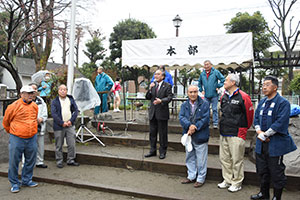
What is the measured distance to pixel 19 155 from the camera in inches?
155

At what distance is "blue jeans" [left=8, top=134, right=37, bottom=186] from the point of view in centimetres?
388

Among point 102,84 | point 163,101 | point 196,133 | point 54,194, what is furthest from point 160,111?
point 102,84

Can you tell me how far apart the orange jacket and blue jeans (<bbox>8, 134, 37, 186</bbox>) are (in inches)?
4.6

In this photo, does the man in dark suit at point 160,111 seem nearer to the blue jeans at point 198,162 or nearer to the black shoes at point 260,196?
the blue jeans at point 198,162

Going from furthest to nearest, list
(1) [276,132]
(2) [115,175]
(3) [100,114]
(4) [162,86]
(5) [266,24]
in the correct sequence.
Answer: (5) [266,24]
(3) [100,114]
(4) [162,86]
(2) [115,175]
(1) [276,132]

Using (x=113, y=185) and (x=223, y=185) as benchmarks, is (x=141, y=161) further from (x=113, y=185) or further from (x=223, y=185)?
(x=223, y=185)

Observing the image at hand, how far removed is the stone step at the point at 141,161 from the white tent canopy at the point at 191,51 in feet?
9.24

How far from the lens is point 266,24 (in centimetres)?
1859

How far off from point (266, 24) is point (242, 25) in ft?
6.39

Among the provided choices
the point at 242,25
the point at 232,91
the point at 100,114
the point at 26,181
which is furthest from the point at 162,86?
the point at 242,25

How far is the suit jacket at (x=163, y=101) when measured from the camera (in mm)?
4664

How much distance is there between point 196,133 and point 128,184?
1.53m

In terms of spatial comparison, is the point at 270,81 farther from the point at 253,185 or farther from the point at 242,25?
the point at 242,25

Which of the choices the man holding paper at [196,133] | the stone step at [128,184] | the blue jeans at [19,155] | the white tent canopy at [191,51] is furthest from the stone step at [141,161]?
the white tent canopy at [191,51]
